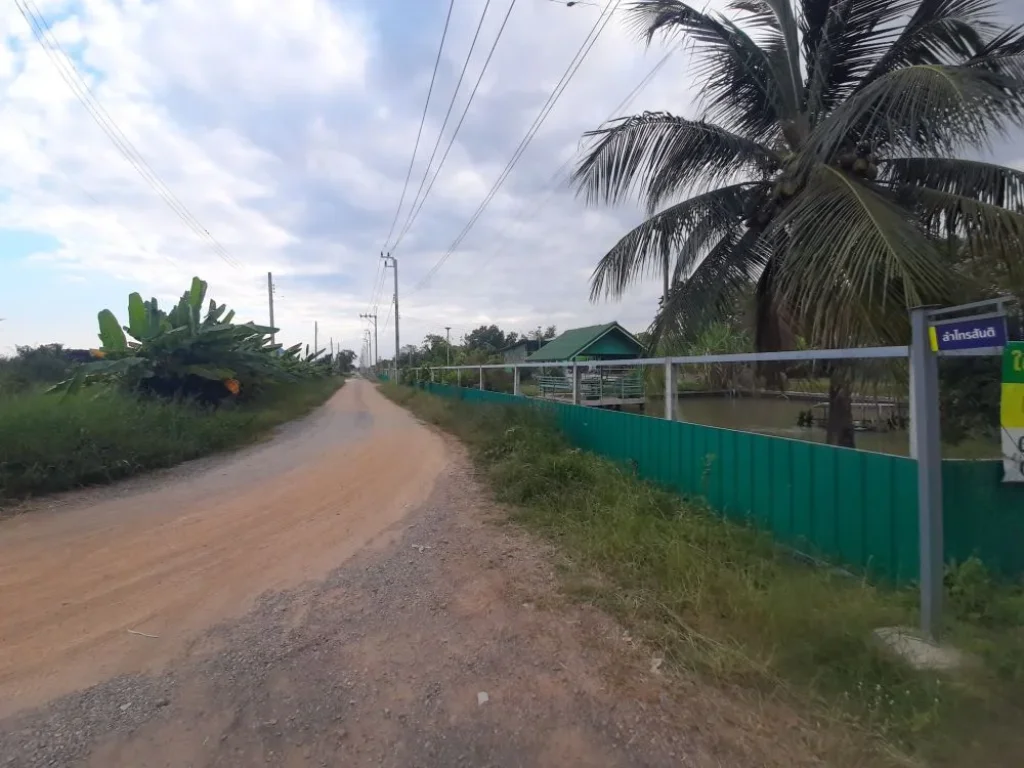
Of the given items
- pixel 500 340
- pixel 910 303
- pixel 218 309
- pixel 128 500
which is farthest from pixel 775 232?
pixel 500 340

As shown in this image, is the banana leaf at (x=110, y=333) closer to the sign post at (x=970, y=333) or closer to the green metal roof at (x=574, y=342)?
the green metal roof at (x=574, y=342)

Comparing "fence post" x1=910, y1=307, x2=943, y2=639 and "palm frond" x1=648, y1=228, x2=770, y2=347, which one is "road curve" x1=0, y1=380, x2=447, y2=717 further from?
"fence post" x1=910, y1=307, x2=943, y2=639

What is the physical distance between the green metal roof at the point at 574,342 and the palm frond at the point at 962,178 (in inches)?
605

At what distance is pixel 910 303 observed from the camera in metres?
3.93

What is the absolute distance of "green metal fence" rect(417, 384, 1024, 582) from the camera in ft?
11.4

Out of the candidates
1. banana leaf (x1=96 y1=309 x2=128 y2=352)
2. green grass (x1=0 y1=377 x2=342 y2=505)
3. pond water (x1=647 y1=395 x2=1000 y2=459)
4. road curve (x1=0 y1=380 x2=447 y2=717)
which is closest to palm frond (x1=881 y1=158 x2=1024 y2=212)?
pond water (x1=647 y1=395 x2=1000 y2=459)

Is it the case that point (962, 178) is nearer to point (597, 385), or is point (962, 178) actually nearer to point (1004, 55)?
point (1004, 55)

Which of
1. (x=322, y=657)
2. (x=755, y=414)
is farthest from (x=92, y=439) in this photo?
(x=755, y=414)

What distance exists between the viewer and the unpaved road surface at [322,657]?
2.55 meters

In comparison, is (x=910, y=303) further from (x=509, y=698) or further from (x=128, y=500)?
(x=128, y=500)

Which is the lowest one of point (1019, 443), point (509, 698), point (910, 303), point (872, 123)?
point (509, 698)

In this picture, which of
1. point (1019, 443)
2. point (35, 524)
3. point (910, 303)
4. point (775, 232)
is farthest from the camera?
point (35, 524)

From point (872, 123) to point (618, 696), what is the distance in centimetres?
490

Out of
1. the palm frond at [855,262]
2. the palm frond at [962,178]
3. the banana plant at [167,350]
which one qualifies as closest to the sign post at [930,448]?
the palm frond at [855,262]
